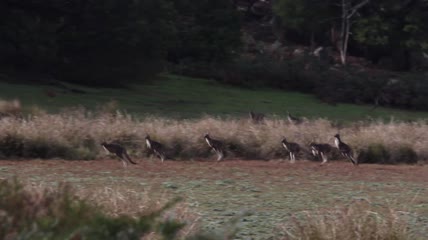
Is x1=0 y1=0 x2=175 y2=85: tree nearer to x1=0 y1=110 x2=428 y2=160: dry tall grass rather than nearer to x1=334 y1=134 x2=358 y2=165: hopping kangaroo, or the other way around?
x1=0 y1=110 x2=428 y2=160: dry tall grass

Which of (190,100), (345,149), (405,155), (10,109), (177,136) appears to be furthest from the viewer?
(190,100)

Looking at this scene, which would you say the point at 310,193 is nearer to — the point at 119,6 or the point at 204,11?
the point at 119,6

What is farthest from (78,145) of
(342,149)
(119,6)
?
(119,6)

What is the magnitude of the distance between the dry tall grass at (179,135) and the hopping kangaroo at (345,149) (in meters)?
1.27

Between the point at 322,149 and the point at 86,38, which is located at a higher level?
the point at 86,38

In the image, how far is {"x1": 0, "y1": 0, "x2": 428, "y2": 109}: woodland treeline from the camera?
45.3m

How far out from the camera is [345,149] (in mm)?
26781

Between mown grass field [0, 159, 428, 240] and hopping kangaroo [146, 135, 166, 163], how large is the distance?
21cm

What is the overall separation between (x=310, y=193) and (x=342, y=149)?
6.38 m

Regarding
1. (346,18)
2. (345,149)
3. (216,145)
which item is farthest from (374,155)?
(346,18)

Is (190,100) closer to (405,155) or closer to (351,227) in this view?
(405,155)

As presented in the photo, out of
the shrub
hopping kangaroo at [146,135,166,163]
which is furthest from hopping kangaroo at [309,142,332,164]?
hopping kangaroo at [146,135,166,163]

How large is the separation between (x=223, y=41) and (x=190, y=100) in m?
12.9

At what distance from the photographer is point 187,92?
48500 mm
